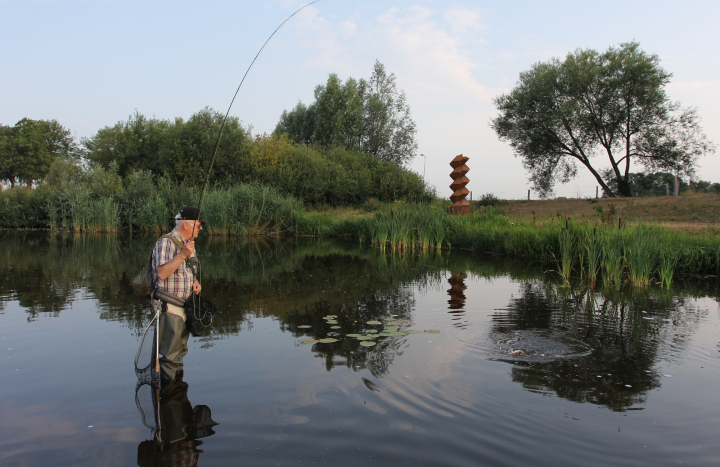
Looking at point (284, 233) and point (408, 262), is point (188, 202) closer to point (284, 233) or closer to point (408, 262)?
point (284, 233)

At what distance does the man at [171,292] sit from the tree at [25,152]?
60.0 meters

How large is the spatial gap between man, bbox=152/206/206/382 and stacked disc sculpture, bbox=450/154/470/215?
18120 millimetres

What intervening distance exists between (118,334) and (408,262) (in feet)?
32.0

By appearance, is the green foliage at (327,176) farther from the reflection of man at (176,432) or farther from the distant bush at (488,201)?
the reflection of man at (176,432)

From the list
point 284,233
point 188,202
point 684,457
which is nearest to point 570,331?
point 684,457

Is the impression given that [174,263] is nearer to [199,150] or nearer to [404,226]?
[404,226]

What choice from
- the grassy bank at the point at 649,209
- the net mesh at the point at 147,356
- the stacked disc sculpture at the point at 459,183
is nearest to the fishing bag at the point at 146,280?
the net mesh at the point at 147,356

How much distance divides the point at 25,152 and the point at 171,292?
216 feet

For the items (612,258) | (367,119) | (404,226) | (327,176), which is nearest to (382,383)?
(612,258)

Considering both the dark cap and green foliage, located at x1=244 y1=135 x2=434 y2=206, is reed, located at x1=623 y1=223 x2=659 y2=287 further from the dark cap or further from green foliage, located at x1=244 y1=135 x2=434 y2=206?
green foliage, located at x1=244 y1=135 x2=434 y2=206

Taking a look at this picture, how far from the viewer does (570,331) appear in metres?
6.29

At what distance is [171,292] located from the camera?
4.39m

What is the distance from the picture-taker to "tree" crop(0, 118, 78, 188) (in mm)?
55438

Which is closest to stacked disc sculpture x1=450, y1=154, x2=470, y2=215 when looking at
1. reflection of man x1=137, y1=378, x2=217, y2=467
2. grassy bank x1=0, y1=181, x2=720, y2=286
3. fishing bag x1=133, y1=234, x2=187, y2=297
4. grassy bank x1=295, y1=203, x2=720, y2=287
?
grassy bank x1=0, y1=181, x2=720, y2=286
